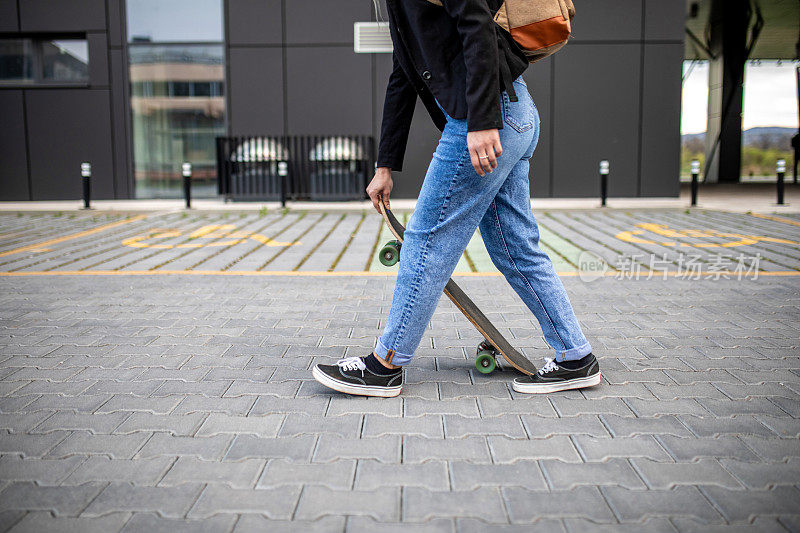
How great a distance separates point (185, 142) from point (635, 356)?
13312 millimetres

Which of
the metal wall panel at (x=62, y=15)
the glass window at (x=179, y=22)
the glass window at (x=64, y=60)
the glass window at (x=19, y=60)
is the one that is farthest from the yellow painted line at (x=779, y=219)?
the glass window at (x=19, y=60)

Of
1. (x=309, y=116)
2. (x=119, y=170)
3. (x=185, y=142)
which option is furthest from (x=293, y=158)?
(x=119, y=170)

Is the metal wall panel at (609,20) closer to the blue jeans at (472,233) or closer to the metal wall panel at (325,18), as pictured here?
the metal wall panel at (325,18)

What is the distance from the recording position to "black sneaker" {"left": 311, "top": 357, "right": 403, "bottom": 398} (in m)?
2.96

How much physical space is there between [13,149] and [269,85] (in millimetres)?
5593

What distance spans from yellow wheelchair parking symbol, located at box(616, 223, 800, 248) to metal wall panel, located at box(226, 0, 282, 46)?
350 inches

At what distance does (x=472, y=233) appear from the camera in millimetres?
2785

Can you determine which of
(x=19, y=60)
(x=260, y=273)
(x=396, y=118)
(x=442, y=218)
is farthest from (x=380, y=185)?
(x=19, y=60)

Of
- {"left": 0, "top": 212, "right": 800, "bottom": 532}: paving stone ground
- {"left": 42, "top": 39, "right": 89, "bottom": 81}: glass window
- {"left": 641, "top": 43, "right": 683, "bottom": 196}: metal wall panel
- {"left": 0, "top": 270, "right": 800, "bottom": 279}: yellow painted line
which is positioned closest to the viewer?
{"left": 0, "top": 212, "right": 800, "bottom": 532}: paving stone ground

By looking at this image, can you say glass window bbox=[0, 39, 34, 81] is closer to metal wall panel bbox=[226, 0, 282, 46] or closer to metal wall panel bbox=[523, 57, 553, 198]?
metal wall panel bbox=[226, 0, 282, 46]

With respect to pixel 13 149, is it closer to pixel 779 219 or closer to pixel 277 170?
pixel 277 170

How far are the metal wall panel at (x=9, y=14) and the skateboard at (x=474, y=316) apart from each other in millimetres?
14425

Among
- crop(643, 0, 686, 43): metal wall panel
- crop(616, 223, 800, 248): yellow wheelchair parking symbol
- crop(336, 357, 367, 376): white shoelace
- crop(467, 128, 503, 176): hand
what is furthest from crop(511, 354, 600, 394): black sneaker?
crop(643, 0, 686, 43): metal wall panel

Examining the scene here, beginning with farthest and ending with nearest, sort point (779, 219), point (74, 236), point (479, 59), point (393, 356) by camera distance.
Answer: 1. point (779, 219)
2. point (74, 236)
3. point (393, 356)
4. point (479, 59)
